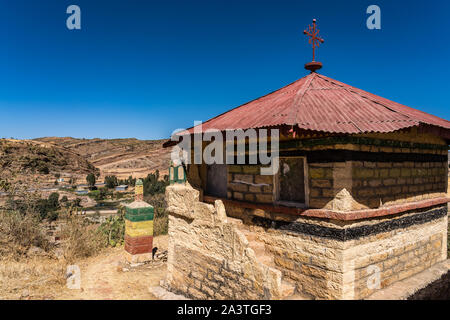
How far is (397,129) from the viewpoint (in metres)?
3.47

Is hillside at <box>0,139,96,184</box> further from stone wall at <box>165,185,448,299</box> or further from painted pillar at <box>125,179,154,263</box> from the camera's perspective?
stone wall at <box>165,185,448,299</box>

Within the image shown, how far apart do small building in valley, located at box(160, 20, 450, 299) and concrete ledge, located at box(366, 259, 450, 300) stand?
0.09 meters

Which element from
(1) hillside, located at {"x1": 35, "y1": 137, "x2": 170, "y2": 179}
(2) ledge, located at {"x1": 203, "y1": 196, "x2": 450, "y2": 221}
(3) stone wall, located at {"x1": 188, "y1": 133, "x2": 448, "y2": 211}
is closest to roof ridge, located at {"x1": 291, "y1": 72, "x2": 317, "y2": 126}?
(3) stone wall, located at {"x1": 188, "y1": 133, "x2": 448, "y2": 211}

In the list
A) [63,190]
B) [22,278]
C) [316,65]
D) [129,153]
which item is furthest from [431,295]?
[129,153]

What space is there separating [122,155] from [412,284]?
61.7 meters

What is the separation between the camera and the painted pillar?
8.49 metres

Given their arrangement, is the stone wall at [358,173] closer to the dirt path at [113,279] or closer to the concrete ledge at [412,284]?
the concrete ledge at [412,284]

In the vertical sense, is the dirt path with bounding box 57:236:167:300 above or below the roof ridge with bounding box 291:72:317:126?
below

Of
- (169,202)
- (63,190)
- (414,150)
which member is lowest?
(63,190)

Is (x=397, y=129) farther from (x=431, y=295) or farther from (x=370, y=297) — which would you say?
(x=431, y=295)

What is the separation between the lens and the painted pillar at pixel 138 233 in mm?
8492

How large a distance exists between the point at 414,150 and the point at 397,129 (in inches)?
66.8

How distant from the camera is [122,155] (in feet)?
202

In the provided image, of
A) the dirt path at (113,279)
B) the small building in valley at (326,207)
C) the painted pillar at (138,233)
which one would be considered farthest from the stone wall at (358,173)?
the painted pillar at (138,233)
